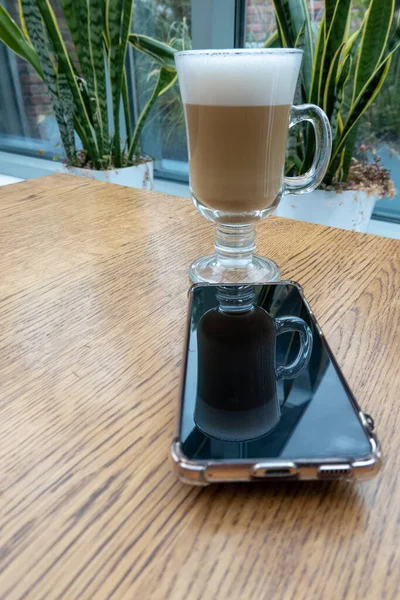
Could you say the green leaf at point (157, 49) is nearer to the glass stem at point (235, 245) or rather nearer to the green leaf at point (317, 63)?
the green leaf at point (317, 63)

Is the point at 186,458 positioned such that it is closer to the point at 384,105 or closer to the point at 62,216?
the point at 62,216

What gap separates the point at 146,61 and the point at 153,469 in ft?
3.66

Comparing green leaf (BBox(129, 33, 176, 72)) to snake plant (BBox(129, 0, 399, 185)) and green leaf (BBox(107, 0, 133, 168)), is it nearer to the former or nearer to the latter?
green leaf (BBox(107, 0, 133, 168))

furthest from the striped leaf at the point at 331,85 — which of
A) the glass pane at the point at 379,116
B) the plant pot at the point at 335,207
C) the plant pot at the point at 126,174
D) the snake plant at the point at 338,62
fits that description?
the plant pot at the point at 126,174

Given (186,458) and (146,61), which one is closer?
(186,458)

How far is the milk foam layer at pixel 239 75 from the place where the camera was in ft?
0.92

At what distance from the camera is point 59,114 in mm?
770

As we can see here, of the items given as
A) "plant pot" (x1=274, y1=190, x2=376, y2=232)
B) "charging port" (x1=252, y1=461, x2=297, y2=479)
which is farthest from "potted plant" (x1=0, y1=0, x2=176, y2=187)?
"charging port" (x1=252, y1=461, x2=297, y2=479)

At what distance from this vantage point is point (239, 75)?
28 centimetres

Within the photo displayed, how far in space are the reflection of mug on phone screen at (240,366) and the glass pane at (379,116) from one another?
641 mm

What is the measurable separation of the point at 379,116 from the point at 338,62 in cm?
33

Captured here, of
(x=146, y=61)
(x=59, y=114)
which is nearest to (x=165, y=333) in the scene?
(x=59, y=114)

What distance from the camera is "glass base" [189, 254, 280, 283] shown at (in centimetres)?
32

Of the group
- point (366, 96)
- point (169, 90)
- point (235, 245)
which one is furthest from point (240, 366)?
point (169, 90)
